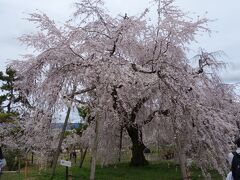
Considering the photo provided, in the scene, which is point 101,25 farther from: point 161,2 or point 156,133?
point 156,133

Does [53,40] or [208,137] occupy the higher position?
[53,40]

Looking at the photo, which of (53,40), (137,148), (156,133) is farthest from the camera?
(137,148)

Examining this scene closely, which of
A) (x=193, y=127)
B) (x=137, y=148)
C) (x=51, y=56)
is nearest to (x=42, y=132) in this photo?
(x=51, y=56)

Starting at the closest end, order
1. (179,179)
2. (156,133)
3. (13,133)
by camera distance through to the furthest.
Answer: (179,179), (156,133), (13,133)

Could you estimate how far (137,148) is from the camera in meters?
17.4

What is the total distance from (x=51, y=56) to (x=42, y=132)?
2.65 metres

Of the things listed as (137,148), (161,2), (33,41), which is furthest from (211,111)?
(137,148)

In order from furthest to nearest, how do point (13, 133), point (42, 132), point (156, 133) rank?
point (13, 133) < point (156, 133) < point (42, 132)

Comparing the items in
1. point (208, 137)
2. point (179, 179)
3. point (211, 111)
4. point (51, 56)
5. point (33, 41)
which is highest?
point (33, 41)

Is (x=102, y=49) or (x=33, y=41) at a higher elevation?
(x=33, y=41)

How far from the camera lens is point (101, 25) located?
10.8m

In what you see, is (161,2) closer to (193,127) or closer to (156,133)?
(193,127)

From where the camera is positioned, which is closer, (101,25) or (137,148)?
(101,25)

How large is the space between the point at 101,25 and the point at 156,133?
20.1ft
